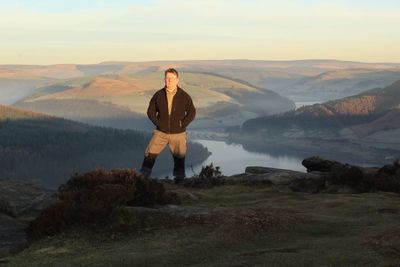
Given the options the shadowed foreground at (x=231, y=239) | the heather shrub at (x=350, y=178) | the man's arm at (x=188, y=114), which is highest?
the man's arm at (x=188, y=114)

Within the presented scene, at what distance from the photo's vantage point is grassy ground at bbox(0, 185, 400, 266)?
29.9ft

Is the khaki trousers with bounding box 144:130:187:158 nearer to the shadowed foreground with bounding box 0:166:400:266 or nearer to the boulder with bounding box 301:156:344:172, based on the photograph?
the shadowed foreground with bounding box 0:166:400:266

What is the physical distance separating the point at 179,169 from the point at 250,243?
8.95 m

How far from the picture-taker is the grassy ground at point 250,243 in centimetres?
912

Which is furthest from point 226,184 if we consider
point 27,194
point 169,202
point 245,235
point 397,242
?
point 397,242

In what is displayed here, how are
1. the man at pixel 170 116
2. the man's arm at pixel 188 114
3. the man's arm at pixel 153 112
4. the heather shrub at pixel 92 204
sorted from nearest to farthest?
the heather shrub at pixel 92 204 < the man at pixel 170 116 < the man's arm at pixel 153 112 < the man's arm at pixel 188 114

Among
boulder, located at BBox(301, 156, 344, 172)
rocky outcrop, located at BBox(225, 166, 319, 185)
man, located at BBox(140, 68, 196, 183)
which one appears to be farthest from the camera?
boulder, located at BBox(301, 156, 344, 172)

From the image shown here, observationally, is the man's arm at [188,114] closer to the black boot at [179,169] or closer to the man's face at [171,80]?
the man's face at [171,80]

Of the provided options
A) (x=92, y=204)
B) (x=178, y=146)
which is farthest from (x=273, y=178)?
(x=92, y=204)

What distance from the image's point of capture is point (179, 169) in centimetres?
1920

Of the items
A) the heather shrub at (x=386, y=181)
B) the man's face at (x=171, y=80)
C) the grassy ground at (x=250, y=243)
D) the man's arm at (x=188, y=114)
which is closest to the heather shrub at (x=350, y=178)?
the heather shrub at (x=386, y=181)

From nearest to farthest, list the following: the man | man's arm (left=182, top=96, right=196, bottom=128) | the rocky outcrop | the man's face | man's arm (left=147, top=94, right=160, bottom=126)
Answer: the man's face → the man → man's arm (left=147, top=94, right=160, bottom=126) → man's arm (left=182, top=96, right=196, bottom=128) → the rocky outcrop

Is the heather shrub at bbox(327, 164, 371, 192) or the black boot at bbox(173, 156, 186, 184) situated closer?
the black boot at bbox(173, 156, 186, 184)

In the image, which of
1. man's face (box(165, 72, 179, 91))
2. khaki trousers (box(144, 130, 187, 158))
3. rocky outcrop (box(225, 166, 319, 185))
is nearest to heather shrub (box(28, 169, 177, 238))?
khaki trousers (box(144, 130, 187, 158))
